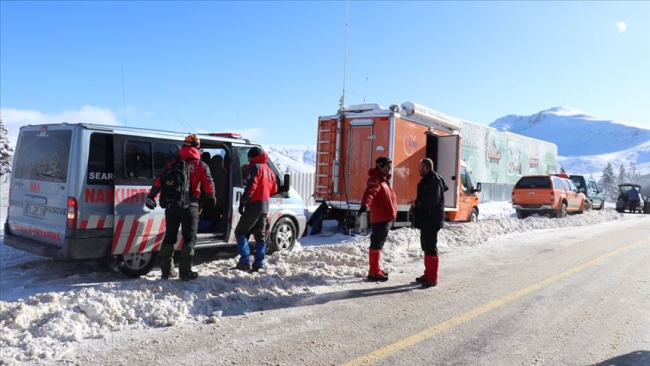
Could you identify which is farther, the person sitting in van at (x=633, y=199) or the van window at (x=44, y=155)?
the person sitting in van at (x=633, y=199)

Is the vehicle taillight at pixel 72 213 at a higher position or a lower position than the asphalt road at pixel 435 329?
higher

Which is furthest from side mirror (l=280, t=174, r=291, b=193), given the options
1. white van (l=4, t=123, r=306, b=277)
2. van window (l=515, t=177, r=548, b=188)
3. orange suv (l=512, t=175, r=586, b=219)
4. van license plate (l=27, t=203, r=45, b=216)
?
van window (l=515, t=177, r=548, b=188)

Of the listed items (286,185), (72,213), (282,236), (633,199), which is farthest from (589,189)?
(72,213)

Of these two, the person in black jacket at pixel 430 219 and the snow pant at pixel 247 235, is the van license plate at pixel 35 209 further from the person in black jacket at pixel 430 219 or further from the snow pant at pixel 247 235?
the person in black jacket at pixel 430 219

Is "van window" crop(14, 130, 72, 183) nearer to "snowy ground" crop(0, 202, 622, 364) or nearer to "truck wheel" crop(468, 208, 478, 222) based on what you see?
"snowy ground" crop(0, 202, 622, 364)

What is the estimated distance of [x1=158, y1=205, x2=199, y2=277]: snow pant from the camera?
5680 mm

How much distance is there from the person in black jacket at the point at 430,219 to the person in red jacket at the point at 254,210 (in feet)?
7.38

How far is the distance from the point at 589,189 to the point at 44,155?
24.8 metres

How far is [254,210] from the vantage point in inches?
255

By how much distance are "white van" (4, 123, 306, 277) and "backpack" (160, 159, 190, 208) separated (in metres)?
0.66


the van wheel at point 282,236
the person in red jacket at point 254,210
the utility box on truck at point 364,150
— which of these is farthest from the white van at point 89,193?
the utility box on truck at point 364,150

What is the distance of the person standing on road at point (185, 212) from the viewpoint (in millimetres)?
5648

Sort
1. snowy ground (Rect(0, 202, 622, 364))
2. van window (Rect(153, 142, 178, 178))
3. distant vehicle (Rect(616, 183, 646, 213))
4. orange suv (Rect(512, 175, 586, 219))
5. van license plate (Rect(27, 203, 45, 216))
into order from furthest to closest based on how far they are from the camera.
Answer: distant vehicle (Rect(616, 183, 646, 213))
orange suv (Rect(512, 175, 586, 219))
van window (Rect(153, 142, 178, 178))
van license plate (Rect(27, 203, 45, 216))
snowy ground (Rect(0, 202, 622, 364))

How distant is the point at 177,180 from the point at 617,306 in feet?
18.7
